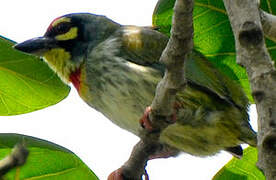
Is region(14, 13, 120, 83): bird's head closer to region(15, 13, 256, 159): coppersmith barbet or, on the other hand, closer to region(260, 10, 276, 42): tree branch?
region(15, 13, 256, 159): coppersmith barbet

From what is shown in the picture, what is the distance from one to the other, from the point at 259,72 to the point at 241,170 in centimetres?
183

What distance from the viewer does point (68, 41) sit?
3.77 m

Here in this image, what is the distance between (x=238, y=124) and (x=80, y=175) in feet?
2.99

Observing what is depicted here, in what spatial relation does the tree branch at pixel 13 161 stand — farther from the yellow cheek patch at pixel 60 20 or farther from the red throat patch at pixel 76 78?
the yellow cheek patch at pixel 60 20

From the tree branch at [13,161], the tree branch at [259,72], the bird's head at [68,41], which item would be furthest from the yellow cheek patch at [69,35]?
the tree branch at [13,161]

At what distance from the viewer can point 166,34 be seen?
3.70m

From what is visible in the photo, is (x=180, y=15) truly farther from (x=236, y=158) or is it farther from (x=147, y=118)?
(x=236, y=158)

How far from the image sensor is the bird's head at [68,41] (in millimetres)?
3660

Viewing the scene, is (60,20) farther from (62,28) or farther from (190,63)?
(190,63)

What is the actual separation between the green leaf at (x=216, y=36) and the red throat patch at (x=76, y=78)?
0.55 metres

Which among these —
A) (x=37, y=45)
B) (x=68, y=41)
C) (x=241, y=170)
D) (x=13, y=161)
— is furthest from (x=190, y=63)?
(x=13, y=161)

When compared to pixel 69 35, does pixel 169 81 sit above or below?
above

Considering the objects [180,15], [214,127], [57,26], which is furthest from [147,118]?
[57,26]

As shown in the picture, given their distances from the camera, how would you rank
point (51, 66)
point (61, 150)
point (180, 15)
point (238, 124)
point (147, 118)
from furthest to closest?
1. point (51, 66)
2. point (238, 124)
3. point (61, 150)
4. point (147, 118)
5. point (180, 15)
